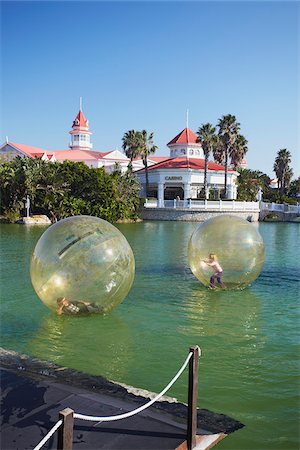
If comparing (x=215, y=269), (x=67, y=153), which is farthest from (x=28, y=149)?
(x=215, y=269)

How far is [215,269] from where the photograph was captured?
11.8 metres

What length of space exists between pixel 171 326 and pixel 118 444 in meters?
4.81

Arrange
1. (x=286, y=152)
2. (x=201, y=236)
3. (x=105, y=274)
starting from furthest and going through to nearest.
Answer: (x=286, y=152), (x=201, y=236), (x=105, y=274)

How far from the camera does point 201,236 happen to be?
38.5 feet

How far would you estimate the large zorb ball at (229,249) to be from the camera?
11.4 m

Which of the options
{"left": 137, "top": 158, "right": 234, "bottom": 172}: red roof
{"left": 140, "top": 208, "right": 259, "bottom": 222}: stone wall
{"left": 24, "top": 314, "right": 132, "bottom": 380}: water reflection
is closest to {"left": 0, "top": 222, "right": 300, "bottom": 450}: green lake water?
{"left": 24, "top": 314, "right": 132, "bottom": 380}: water reflection

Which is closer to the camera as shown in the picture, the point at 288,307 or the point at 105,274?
the point at 105,274

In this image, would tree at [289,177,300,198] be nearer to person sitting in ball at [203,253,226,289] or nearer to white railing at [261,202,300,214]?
white railing at [261,202,300,214]

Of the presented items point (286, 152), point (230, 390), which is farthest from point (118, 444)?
point (286, 152)

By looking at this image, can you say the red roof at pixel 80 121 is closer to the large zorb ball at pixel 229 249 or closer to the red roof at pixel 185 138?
the red roof at pixel 185 138

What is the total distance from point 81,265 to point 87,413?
3.69 m

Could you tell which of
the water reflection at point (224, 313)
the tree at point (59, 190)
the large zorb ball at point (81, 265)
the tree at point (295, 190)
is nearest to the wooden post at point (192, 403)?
the water reflection at point (224, 313)

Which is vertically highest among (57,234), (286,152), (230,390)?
(286,152)

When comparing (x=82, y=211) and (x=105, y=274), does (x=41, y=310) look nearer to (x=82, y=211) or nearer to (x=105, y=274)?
(x=105, y=274)
